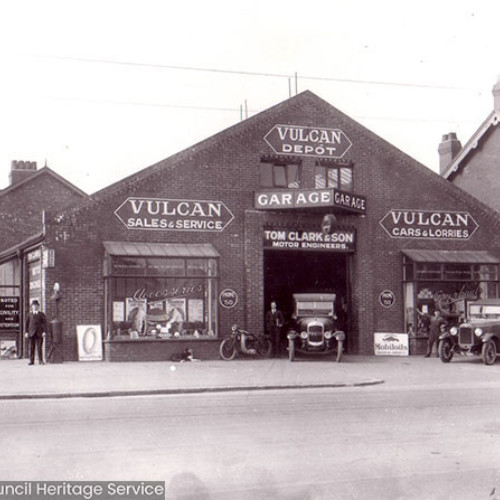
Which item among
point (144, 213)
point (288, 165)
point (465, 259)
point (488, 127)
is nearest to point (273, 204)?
point (288, 165)

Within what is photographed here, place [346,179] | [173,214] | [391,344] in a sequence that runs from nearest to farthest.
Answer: [173,214]
[391,344]
[346,179]

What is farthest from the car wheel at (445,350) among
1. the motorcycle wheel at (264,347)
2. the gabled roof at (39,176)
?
the gabled roof at (39,176)

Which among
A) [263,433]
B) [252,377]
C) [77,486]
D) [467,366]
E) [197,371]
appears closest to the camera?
[77,486]

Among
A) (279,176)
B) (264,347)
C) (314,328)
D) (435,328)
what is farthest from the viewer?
(279,176)

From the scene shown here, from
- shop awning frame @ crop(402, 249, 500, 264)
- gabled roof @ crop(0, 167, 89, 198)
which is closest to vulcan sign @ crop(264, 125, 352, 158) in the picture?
shop awning frame @ crop(402, 249, 500, 264)

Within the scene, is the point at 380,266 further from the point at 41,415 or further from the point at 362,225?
the point at 41,415

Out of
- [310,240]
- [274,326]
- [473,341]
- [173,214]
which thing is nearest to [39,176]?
[173,214]

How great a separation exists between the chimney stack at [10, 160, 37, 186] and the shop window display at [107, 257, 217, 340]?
20616mm

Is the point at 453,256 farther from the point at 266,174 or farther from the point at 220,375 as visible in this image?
the point at 220,375

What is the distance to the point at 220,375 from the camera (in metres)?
19.3

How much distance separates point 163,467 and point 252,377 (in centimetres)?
1066

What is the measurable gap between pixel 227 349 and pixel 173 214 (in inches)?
176

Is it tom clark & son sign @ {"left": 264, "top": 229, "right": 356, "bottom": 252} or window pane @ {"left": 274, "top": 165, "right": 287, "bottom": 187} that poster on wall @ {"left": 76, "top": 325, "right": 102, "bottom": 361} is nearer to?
tom clark & son sign @ {"left": 264, "top": 229, "right": 356, "bottom": 252}

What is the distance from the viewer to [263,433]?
10352mm
